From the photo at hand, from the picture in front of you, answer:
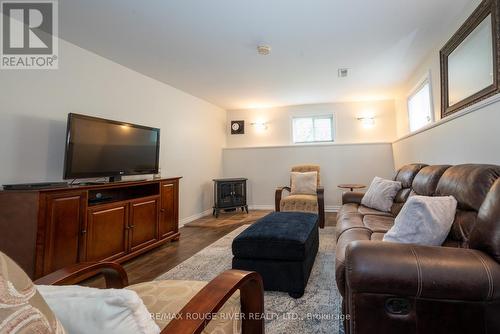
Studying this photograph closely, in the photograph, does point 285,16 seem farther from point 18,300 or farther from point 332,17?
point 18,300

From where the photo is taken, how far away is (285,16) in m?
2.16

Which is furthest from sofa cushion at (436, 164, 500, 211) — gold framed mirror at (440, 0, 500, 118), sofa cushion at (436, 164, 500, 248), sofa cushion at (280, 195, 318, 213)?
sofa cushion at (280, 195, 318, 213)

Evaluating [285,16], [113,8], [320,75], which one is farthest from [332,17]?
[113,8]

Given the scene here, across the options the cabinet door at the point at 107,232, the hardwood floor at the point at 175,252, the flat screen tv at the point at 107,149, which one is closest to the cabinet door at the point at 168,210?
the hardwood floor at the point at 175,252

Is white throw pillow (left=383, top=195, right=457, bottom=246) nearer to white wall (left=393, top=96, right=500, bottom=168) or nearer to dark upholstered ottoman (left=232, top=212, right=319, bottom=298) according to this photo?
dark upholstered ottoman (left=232, top=212, right=319, bottom=298)

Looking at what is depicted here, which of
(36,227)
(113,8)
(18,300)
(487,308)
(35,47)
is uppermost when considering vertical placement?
(113,8)

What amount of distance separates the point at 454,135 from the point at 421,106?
1573mm

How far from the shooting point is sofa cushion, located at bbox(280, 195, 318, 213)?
376 cm

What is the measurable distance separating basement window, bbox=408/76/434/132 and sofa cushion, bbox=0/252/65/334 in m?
3.73

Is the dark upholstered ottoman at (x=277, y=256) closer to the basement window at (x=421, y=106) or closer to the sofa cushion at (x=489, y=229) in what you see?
the sofa cushion at (x=489, y=229)

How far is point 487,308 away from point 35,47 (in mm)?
3594

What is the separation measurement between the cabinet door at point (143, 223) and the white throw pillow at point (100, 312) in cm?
217
